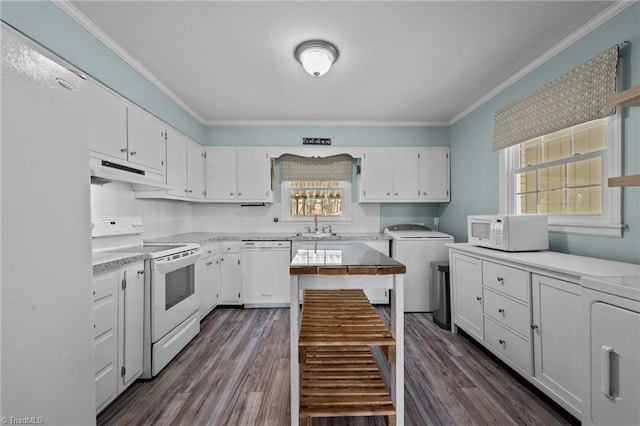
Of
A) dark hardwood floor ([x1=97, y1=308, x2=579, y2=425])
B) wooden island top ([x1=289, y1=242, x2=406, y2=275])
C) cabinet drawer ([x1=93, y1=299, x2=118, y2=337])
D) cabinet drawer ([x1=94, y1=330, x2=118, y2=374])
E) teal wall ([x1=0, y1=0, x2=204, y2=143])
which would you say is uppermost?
teal wall ([x1=0, y1=0, x2=204, y2=143])

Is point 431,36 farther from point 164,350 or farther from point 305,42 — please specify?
point 164,350

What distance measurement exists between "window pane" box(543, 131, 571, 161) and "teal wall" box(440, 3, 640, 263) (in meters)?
0.45

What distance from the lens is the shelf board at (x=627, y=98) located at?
1087 mm

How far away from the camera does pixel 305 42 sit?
79.4 inches

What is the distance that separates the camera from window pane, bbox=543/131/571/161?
6.87 feet

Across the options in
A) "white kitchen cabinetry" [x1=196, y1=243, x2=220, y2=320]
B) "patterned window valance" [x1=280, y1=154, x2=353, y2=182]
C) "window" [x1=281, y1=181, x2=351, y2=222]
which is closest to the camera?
"white kitchen cabinetry" [x1=196, y1=243, x2=220, y2=320]

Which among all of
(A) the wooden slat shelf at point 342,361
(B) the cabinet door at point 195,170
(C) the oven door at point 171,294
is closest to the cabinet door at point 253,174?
(B) the cabinet door at point 195,170

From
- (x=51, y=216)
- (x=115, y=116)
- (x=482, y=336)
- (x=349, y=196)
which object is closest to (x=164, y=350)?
(x=51, y=216)

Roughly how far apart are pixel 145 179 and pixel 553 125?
11.1 feet

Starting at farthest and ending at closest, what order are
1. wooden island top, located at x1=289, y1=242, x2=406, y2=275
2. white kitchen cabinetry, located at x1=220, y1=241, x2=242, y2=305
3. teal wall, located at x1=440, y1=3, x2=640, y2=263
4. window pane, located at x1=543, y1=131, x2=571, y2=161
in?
white kitchen cabinetry, located at x1=220, y1=241, x2=242, y2=305
window pane, located at x1=543, y1=131, x2=571, y2=161
teal wall, located at x1=440, y1=3, x2=640, y2=263
wooden island top, located at x1=289, y1=242, x2=406, y2=275

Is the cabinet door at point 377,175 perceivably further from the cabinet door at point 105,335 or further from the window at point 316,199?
the cabinet door at point 105,335

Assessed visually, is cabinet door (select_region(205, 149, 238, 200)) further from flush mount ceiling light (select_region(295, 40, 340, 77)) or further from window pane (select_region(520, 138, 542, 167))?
window pane (select_region(520, 138, 542, 167))

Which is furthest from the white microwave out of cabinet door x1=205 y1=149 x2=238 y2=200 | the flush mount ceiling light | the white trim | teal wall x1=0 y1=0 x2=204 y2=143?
teal wall x1=0 y1=0 x2=204 y2=143

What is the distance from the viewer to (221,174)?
3693mm
